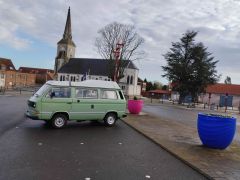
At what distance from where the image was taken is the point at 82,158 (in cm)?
715

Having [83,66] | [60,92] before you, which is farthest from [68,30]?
[60,92]

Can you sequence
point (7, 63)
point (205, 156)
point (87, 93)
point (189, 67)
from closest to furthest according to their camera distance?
point (205, 156) < point (87, 93) < point (189, 67) < point (7, 63)

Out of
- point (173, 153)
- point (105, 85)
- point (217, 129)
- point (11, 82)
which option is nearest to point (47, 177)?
point (173, 153)

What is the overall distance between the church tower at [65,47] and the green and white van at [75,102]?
9184 cm

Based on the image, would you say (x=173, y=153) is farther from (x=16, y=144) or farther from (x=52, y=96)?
(x=52, y=96)

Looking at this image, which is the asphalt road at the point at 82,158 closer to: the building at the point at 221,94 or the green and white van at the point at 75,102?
the green and white van at the point at 75,102

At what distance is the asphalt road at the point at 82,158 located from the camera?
5910mm

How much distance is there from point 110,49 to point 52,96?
1618 inches

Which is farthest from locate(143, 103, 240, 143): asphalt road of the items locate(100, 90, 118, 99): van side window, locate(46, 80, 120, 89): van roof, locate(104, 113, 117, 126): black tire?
locate(46, 80, 120, 89): van roof

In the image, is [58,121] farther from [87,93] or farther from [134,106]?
[134,106]

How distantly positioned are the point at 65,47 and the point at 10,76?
88.0 feet

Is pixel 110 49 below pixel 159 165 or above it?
above

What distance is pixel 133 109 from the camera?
818 inches

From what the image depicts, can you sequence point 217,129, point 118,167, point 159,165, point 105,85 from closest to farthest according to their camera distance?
point 118,167, point 159,165, point 217,129, point 105,85
